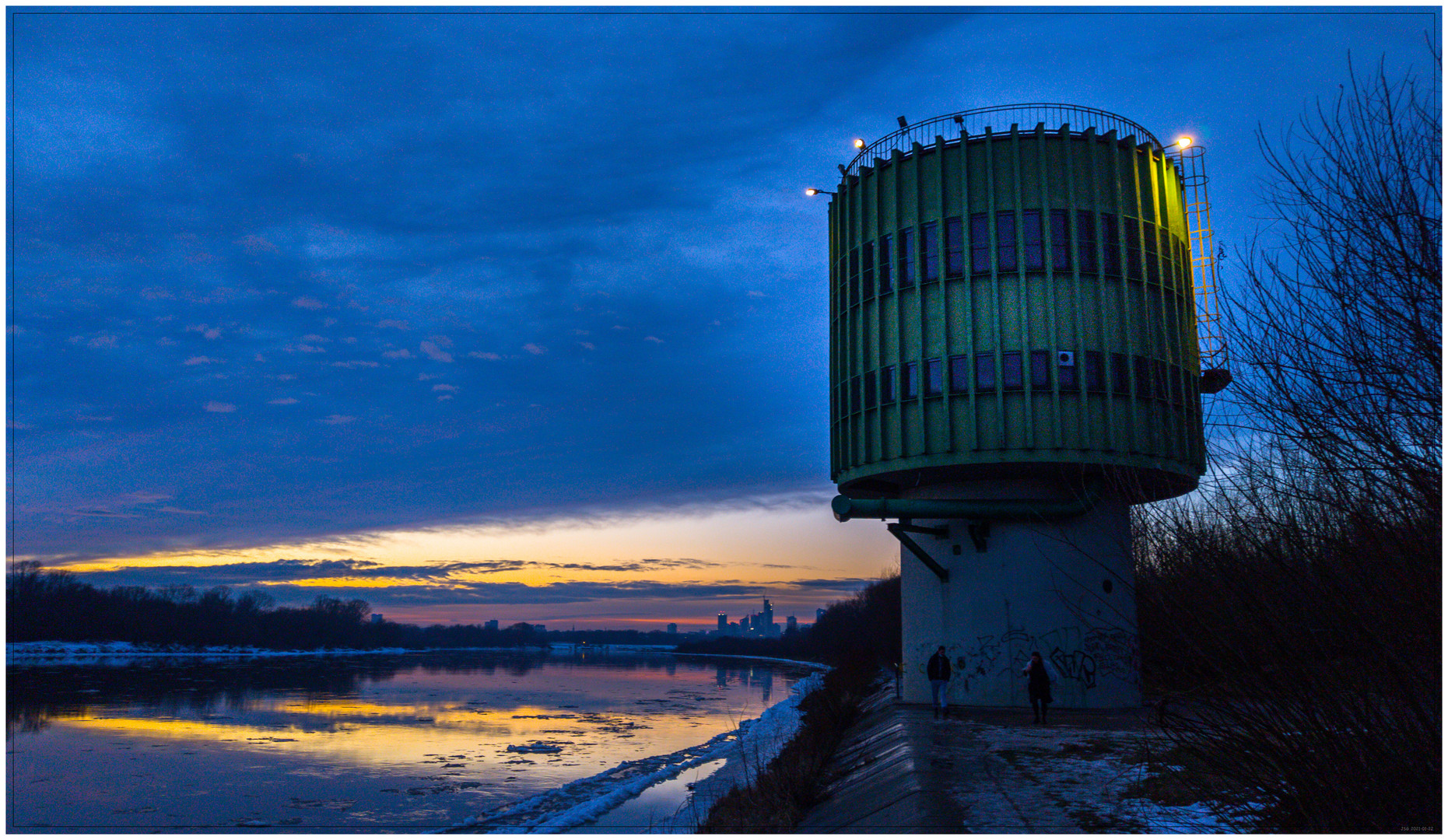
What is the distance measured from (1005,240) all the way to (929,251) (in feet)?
6.74

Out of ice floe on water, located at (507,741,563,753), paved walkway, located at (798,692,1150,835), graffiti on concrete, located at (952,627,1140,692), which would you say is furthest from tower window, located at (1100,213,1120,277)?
ice floe on water, located at (507,741,563,753)

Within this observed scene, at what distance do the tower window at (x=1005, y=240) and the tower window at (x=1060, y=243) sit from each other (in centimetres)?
104

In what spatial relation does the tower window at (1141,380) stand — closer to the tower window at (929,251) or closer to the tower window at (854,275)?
the tower window at (929,251)

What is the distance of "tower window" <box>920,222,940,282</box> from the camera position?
24062mm

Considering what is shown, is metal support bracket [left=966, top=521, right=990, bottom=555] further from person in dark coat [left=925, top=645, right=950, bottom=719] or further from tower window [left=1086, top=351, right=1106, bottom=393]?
tower window [left=1086, top=351, right=1106, bottom=393]

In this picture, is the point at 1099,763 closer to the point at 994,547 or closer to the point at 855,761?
the point at 855,761

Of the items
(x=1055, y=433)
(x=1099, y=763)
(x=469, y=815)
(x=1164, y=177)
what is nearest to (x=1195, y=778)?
(x=1099, y=763)

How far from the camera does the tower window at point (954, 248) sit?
78.0ft

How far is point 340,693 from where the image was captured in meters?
54.2

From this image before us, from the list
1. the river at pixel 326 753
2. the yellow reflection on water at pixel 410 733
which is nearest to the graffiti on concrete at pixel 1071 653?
the river at pixel 326 753

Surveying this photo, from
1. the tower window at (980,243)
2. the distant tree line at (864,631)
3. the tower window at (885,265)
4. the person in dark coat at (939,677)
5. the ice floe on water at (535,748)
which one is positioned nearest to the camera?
the person in dark coat at (939,677)

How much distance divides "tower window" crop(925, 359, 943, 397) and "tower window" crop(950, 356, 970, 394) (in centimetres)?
34

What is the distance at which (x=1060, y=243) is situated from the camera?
76.8ft

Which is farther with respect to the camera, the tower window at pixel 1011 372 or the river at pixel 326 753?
the tower window at pixel 1011 372
